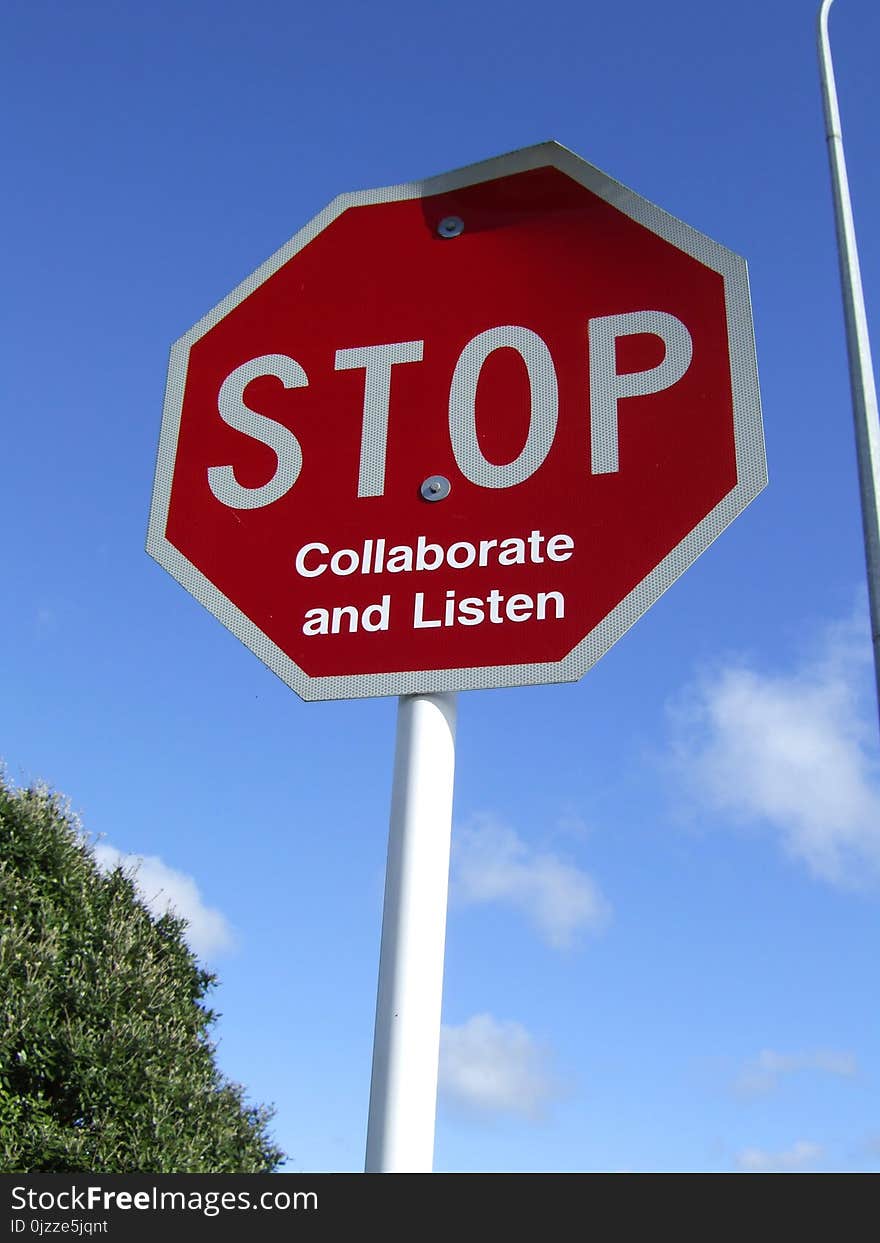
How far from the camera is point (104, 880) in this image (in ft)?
34.8

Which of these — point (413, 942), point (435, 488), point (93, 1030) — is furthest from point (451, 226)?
point (93, 1030)

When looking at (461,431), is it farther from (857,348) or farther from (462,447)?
(857,348)

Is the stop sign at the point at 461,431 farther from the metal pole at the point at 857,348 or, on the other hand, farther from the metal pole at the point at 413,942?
the metal pole at the point at 857,348

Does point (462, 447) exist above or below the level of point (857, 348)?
below

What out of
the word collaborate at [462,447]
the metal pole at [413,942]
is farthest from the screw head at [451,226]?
the metal pole at [413,942]

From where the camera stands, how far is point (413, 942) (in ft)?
5.71

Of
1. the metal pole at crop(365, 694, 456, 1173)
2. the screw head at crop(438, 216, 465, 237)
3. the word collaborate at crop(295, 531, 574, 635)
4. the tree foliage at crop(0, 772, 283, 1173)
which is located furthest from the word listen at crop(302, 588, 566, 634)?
the tree foliage at crop(0, 772, 283, 1173)

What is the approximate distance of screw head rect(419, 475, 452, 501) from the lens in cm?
202

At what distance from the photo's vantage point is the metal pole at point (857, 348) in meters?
4.04

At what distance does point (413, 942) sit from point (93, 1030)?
813 centimetres

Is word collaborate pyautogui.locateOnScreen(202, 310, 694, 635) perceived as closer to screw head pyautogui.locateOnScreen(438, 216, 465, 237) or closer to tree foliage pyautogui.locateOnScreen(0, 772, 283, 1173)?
screw head pyautogui.locateOnScreen(438, 216, 465, 237)

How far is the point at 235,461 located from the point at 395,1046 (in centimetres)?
108

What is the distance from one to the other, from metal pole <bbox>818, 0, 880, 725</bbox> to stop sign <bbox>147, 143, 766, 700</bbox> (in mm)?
1997

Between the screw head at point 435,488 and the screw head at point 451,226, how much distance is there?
57 cm
